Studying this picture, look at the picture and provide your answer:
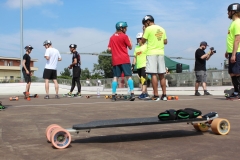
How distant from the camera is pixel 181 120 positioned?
2.87 m

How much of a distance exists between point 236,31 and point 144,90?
3313 millimetres

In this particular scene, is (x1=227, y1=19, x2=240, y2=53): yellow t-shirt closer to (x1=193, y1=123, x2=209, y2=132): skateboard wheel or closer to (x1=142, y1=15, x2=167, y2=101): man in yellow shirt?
(x1=142, y1=15, x2=167, y2=101): man in yellow shirt

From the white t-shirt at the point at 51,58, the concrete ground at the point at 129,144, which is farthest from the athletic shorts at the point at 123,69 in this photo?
the concrete ground at the point at 129,144

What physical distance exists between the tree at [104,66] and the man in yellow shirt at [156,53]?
295 feet

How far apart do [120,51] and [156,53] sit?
1.12m

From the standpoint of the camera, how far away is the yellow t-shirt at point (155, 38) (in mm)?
7617

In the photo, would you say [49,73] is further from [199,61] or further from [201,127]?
[201,127]

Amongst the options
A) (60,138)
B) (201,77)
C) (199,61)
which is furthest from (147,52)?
(60,138)

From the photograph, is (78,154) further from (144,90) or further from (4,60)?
(4,60)

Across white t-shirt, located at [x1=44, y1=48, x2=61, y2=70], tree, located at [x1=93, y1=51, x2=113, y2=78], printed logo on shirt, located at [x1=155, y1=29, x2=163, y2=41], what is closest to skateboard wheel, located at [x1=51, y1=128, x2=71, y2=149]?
printed logo on shirt, located at [x1=155, y1=29, x2=163, y2=41]

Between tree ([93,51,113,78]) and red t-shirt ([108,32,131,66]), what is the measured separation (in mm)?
89220

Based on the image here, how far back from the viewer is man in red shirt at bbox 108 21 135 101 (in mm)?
8266

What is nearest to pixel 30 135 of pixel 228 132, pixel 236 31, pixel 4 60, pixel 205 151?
pixel 205 151

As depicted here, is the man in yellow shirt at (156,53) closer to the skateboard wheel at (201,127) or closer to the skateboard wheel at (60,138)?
the skateboard wheel at (201,127)
